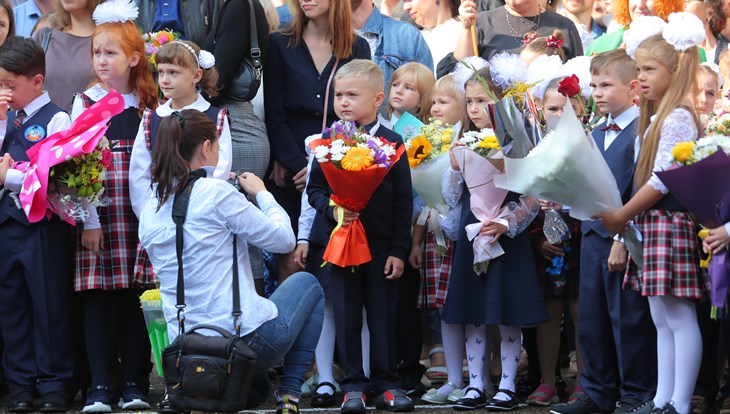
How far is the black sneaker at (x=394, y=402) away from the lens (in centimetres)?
647

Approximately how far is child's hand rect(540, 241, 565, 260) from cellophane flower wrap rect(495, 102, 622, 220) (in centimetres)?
92

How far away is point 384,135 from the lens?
6.82 meters

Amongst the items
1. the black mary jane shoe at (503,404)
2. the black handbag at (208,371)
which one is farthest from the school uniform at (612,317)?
the black handbag at (208,371)

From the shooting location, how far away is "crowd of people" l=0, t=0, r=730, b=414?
576 centimetres

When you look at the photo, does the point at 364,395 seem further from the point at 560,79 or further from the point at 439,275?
the point at 560,79

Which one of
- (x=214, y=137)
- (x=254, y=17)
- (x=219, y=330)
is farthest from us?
(x=254, y=17)

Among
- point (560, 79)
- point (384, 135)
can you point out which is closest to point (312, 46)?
point (384, 135)

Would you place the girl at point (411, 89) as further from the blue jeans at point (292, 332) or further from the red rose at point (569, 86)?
the blue jeans at point (292, 332)

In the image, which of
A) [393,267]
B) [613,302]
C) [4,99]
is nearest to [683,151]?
[613,302]

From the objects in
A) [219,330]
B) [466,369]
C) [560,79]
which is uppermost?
[560,79]

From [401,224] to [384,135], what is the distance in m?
0.52

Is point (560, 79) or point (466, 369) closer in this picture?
point (560, 79)

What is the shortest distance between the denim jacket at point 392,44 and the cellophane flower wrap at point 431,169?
1.10 meters

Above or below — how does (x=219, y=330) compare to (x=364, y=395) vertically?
above
